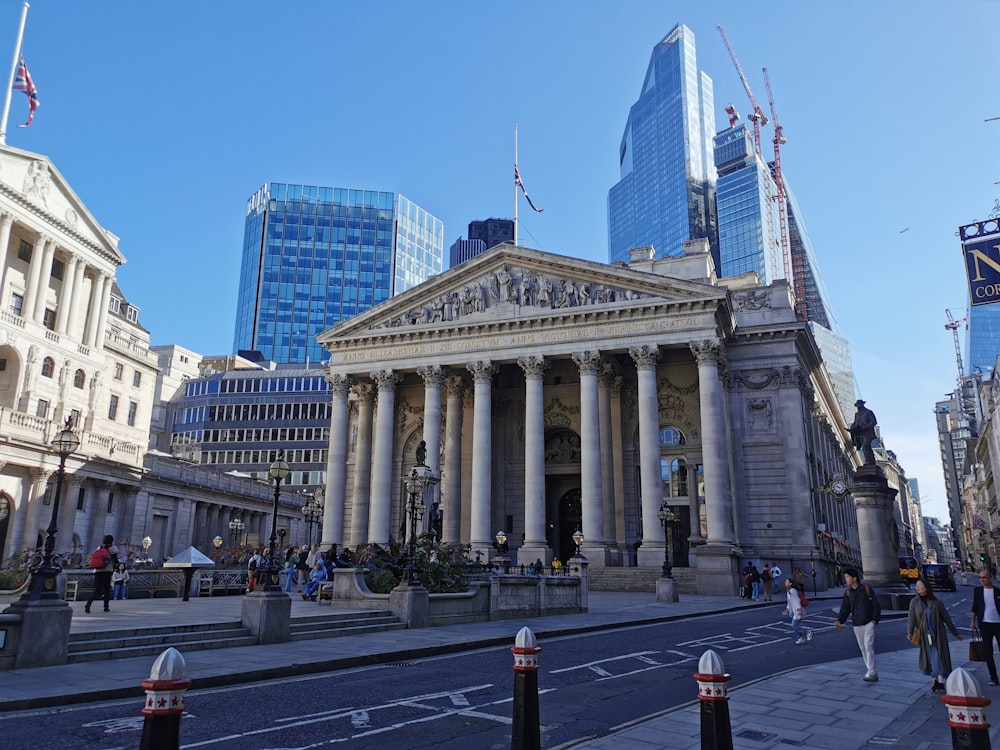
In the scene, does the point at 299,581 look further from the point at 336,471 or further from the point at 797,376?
the point at 797,376

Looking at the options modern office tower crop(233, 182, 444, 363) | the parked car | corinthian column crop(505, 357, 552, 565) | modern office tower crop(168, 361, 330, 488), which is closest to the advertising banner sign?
corinthian column crop(505, 357, 552, 565)

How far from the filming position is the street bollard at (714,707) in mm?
5656

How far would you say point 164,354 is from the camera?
343 ft

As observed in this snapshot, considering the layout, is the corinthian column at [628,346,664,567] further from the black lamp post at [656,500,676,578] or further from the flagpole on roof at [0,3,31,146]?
the flagpole on roof at [0,3,31,146]

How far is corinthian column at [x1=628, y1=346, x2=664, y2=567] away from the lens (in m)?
40.9

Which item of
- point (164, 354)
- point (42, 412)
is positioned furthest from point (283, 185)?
point (42, 412)

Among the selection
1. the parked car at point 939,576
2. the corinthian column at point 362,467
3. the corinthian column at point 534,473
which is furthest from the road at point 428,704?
the parked car at point 939,576

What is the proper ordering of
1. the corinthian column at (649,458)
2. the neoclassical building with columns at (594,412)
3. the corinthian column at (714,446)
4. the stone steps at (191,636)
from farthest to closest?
1. the neoclassical building with columns at (594,412)
2. the corinthian column at (649,458)
3. the corinthian column at (714,446)
4. the stone steps at (191,636)

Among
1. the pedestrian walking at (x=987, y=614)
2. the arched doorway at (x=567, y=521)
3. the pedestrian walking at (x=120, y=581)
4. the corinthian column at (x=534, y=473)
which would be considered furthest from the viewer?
the arched doorway at (x=567, y=521)

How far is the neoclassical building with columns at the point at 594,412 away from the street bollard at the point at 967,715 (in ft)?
120

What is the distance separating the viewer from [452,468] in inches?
1967

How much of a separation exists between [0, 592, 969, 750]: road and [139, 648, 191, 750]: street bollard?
3.61m

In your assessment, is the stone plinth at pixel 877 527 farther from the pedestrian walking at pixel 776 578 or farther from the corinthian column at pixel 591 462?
the corinthian column at pixel 591 462

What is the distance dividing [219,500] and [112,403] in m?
14.0
